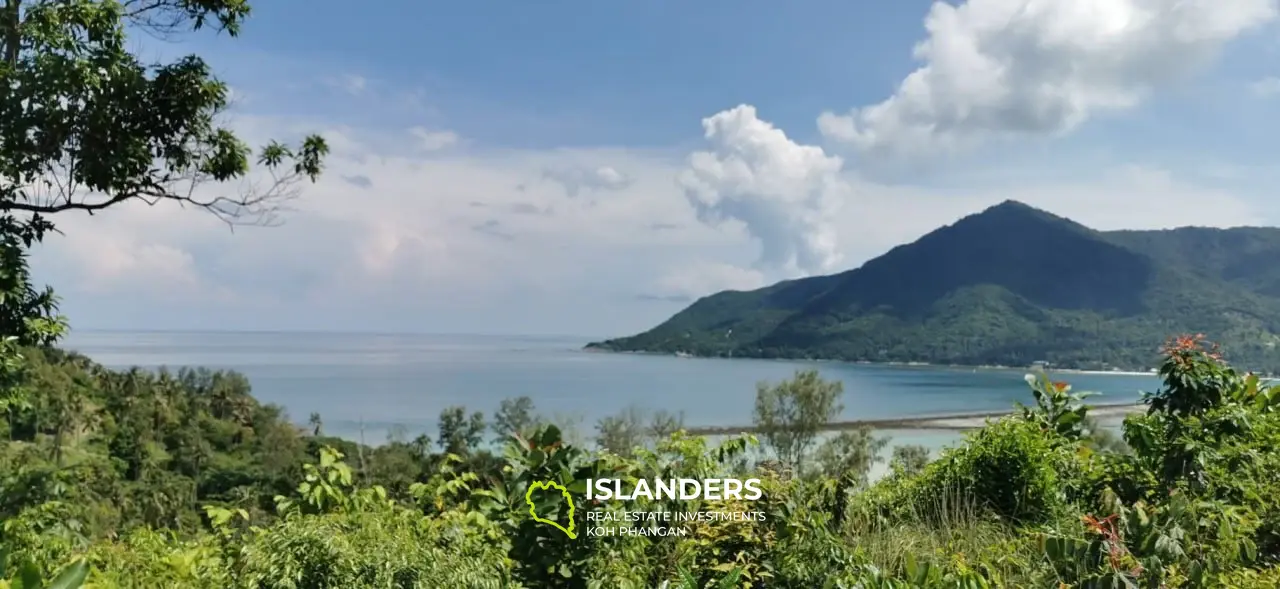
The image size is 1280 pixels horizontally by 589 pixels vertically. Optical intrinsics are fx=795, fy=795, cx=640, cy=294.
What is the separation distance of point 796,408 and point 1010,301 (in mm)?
90585

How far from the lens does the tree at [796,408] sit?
33.0 metres

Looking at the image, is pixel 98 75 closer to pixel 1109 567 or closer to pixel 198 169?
pixel 198 169

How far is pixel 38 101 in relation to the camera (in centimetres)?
385

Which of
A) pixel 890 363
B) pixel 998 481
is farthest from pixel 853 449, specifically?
pixel 890 363

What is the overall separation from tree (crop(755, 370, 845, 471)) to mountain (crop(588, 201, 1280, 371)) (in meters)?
34.1

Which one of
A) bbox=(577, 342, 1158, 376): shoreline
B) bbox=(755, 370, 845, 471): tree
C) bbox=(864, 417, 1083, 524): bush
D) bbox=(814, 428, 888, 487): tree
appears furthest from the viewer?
bbox=(577, 342, 1158, 376): shoreline

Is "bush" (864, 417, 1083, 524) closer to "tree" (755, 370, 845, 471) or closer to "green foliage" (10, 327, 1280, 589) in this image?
"green foliage" (10, 327, 1280, 589)

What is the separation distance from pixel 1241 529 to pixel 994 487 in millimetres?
1342

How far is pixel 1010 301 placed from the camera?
11156 cm

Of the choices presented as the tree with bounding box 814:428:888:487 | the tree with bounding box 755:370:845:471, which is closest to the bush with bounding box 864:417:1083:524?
the tree with bounding box 814:428:888:487

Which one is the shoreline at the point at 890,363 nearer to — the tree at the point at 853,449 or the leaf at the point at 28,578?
the tree at the point at 853,449

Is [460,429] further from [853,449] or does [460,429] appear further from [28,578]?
[28,578]

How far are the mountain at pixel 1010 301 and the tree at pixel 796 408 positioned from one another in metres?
34.1

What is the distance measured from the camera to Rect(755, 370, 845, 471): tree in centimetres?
3297
